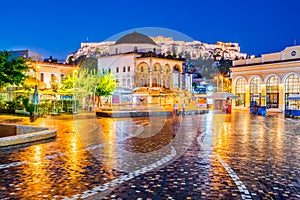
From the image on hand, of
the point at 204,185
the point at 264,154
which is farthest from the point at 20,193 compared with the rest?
the point at 264,154

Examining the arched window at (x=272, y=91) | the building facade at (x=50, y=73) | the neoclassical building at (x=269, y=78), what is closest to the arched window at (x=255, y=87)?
the neoclassical building at (x=269, y=78)

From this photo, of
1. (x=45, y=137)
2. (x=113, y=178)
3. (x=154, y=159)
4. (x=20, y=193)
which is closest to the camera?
(x=20, y=193)

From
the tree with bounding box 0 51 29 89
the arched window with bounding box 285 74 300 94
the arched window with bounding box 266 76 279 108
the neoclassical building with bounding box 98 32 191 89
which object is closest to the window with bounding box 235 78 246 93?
the arched window with bounding box 266 76 279 108

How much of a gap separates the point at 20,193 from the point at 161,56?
195 ft

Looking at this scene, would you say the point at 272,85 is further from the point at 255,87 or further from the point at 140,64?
the point at 140,64

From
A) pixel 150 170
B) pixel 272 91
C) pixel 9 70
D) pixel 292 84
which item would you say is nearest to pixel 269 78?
pixel 272 91

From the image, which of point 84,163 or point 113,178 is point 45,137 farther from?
point 113,178

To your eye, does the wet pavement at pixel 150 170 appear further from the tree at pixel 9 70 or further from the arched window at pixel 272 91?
the arched window at pixel 272 91

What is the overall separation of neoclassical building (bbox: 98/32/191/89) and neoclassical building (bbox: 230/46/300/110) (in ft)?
63.0

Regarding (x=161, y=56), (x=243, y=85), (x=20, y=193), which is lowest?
(x=20, y=193)

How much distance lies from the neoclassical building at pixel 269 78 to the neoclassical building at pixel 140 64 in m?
19.2

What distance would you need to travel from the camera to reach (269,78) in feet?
140

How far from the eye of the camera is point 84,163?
26.4 ft

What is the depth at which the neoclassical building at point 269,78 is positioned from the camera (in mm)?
39594
